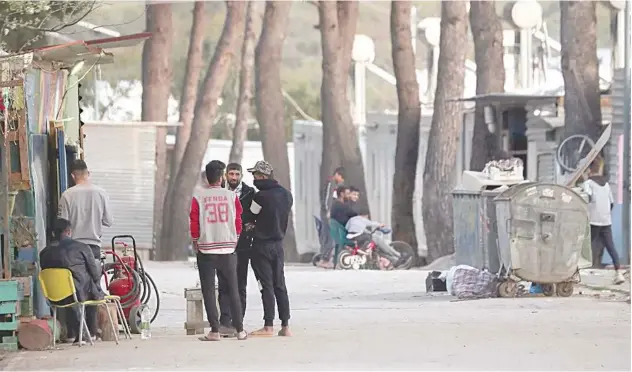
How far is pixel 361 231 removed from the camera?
2902 centimetres

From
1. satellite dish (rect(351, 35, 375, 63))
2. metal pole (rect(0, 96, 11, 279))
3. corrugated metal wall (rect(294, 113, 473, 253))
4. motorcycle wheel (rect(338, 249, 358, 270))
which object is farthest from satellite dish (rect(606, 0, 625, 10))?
metal pole (rect(0, 96, 11, 279))

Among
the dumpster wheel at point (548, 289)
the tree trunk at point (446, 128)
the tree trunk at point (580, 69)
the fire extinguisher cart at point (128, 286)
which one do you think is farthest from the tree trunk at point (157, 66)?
the fire extinguisher cart at point (128, 286)

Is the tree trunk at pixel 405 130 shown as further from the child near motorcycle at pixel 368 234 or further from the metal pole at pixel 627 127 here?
the metal pole at pixel 627 127

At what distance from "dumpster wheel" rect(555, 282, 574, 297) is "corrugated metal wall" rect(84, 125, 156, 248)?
57.2 ft

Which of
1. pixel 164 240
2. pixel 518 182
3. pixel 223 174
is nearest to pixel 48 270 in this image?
pixel 223 174

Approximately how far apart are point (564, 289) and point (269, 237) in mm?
6032

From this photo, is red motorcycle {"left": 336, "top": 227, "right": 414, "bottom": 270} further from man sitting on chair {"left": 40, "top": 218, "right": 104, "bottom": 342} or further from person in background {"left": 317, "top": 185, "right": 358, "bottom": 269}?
man sitting on chair {"left": 40, "top": 218, "right": 104, "bottom": 342}

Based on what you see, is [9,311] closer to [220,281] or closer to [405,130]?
[220,281]

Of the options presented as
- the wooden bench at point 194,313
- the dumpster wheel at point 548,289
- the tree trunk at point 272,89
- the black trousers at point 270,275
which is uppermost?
the tree trunk at point 272,89

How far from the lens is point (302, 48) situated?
150500mm

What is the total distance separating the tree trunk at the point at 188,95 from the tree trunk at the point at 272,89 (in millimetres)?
2234

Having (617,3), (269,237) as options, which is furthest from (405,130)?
(269,237)

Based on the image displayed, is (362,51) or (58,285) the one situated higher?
(362,51)

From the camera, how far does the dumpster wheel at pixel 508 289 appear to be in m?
19.8
